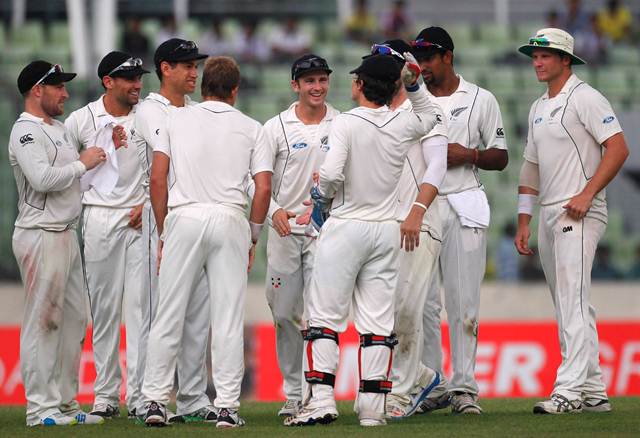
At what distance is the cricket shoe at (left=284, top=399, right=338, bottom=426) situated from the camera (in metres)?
8.06

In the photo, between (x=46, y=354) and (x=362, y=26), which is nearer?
(x=46, y=354)

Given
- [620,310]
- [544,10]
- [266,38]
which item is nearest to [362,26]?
[266,38]

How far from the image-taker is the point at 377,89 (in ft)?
26.5

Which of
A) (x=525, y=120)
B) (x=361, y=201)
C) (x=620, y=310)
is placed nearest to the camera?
(x=361, y=201)

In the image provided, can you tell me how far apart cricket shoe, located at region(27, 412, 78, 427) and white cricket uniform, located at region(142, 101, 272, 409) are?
748 millimetres

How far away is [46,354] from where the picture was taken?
8.62 meters

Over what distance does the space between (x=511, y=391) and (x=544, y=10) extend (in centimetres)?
1143

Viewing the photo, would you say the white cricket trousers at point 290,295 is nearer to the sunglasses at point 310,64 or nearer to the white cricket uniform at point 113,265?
the white cricket uniform at point 113,265

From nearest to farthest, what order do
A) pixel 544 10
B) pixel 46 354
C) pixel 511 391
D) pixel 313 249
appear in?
pixel 46 354
pixel 313 249
pixel 511 391
pixel 544 10

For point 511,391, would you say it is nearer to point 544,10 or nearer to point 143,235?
point 143,235

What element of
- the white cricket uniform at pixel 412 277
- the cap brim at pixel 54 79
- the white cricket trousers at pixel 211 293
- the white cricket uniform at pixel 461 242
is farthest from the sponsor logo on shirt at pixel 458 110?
the cap brim at pixel 54 79

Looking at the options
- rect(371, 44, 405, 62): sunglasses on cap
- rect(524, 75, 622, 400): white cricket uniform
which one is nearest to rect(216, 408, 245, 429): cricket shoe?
rect(524, 75, 622, 400): white cricket uniform

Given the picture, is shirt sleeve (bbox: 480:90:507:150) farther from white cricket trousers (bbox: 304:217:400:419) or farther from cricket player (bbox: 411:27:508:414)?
white cricket trousers (bbox: 304:217:400:419)

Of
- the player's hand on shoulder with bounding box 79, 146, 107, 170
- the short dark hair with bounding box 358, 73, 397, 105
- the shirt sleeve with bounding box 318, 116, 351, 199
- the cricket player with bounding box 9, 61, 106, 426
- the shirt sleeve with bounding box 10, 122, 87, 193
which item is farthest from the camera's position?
the player's hand on shoulder with bounding box 79, 146, 107, 170
